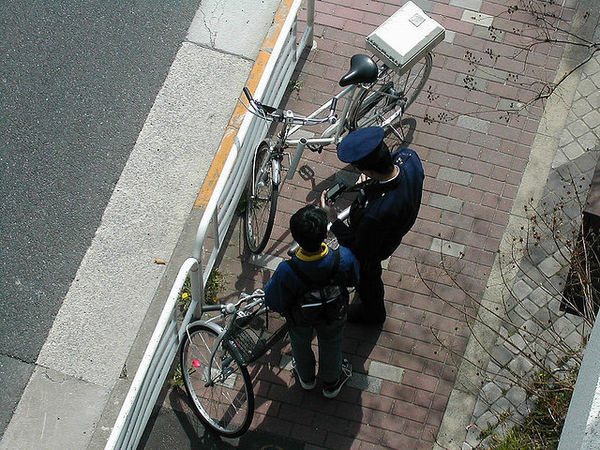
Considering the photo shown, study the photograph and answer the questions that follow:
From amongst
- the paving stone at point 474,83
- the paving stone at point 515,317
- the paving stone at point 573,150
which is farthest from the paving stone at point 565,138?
the paving stone at point 515,317

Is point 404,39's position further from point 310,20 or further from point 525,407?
point 525,407

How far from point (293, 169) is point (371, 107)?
1.03 meters

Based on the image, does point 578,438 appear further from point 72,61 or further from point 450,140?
point 72,61

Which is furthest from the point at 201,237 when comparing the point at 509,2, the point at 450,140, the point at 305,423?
the point at 509,2

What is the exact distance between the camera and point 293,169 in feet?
22.8

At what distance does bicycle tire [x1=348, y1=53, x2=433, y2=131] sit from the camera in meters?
7.27

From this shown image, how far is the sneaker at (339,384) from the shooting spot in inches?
257

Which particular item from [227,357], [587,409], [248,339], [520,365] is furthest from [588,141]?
[587,409]

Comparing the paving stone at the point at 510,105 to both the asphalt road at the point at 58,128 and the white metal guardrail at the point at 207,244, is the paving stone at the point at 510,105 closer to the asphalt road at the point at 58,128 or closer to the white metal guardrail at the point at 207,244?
the white metal guardrail at the point at 207,244

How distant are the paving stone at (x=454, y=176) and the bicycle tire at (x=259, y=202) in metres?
1.74

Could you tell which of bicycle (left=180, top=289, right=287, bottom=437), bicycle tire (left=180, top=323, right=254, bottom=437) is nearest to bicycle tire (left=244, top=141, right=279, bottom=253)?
bicycle (left=180, top=289, right=287, bottom=437)

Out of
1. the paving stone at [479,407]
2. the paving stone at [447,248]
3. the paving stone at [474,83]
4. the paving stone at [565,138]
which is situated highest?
the paving stone at [474,83]

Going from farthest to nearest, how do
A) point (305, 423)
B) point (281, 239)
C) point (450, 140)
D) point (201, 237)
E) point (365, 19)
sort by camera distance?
point (365, 19) → point (450, 140) → point (281, 239) → point (305, 423) → point (201, 237)

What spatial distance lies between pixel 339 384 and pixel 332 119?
219 cm
